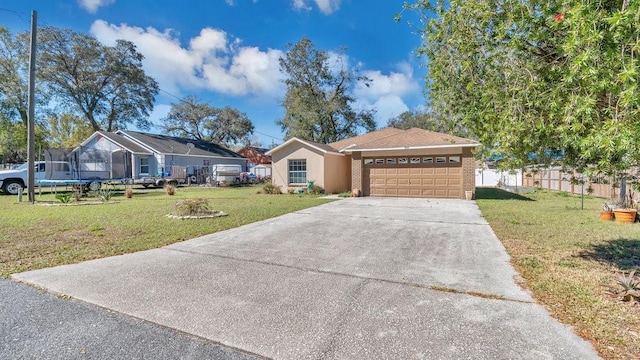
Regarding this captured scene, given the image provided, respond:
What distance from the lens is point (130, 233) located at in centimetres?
689

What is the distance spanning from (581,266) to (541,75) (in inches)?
120

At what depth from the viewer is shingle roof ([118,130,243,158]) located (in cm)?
2750

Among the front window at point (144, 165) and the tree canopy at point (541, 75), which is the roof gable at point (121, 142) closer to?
the front window at point (144, 165)

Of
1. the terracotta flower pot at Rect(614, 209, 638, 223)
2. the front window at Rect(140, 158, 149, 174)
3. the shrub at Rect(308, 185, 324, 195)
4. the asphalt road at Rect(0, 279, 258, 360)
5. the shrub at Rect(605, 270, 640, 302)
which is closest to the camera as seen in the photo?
the asphalt road at Rect(0, 279, 258, 360)

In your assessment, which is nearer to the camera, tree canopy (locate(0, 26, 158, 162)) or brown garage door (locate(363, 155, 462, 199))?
brown garage door (locate(363, 155, 462, 199))

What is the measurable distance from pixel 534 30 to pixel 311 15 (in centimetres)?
1702

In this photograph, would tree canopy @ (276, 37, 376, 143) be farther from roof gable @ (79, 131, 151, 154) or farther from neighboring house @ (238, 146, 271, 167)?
roof gable @ (79, 131, 151, 154)

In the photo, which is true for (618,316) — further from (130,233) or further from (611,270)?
(130,233)

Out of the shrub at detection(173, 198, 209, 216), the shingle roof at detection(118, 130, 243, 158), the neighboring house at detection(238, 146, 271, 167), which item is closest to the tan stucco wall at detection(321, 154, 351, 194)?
the shrub at detection(173, 198, 209, 216)

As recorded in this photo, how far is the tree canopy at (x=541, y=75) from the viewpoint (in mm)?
2557

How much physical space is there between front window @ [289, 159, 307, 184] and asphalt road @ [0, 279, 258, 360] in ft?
49.9

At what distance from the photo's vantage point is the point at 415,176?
51.1ft

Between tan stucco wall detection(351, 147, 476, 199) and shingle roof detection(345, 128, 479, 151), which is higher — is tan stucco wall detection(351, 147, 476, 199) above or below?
below

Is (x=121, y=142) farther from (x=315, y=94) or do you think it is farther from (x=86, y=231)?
(x=86, y=231)
